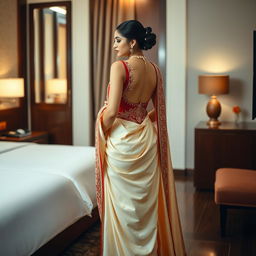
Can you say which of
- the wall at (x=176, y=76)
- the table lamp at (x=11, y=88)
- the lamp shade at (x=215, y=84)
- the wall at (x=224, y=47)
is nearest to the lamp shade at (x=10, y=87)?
the table lamp at (x=11, y=88)

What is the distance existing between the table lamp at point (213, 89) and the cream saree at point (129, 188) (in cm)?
233

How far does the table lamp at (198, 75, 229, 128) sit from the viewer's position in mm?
4785

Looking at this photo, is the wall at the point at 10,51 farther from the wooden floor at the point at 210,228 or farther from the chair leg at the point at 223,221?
the chair leg at the point at 223,221

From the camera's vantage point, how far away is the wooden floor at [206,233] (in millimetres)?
3035

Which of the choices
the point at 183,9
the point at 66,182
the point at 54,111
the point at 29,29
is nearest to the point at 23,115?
the point at 54,111

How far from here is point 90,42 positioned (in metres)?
5.68

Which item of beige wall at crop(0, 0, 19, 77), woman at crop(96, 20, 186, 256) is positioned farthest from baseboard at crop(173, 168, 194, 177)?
woman at crop(96, 20, 186, 256)

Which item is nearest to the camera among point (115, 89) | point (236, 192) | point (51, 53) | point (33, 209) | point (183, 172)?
point (115, 89)

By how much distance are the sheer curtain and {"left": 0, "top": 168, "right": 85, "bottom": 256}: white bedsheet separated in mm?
2830

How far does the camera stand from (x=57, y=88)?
19.5ft

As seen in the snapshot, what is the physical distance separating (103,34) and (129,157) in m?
3.52

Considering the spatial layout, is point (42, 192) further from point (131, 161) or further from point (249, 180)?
point (249, 180)

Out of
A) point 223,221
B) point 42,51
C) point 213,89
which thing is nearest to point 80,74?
point 42,51

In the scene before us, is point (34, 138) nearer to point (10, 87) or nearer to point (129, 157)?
point (10, 87)
